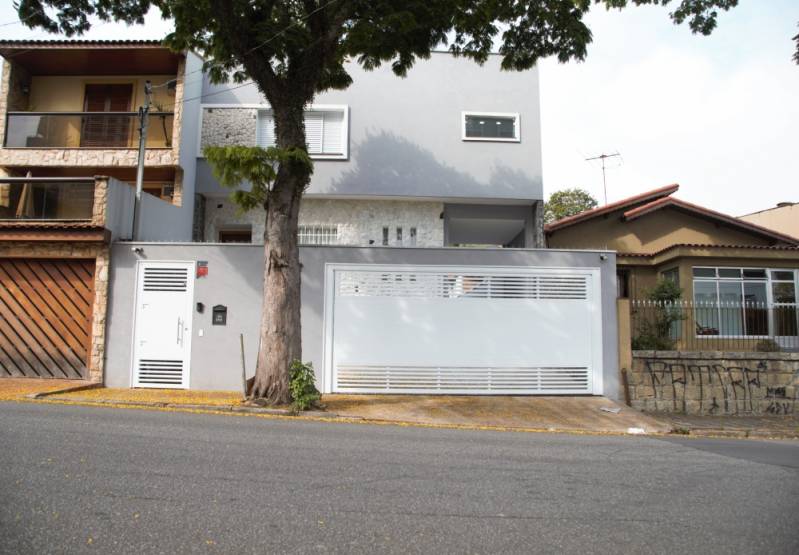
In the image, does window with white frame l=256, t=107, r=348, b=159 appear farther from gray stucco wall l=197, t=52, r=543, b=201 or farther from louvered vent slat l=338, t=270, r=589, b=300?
louvered vent slat l=338, t=270, r=589, b=300

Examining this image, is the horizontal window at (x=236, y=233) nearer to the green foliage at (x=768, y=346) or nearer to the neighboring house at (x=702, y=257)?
the neighboring house at (x=702, y=257)

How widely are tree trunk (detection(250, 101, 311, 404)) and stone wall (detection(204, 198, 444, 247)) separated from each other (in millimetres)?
6236

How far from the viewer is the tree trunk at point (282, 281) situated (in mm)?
9492

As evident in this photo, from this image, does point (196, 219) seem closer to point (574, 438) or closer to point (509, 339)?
point (509, 339)

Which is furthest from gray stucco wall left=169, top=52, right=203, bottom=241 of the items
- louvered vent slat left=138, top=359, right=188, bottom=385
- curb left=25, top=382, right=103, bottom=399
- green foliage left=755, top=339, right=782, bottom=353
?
green foliage left=755, top=339, right=782, bottom=353

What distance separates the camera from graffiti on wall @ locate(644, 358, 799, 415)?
A: 1182cm

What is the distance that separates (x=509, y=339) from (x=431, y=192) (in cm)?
564

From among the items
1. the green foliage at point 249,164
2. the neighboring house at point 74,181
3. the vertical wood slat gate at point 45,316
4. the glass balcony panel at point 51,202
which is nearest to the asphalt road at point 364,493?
the green foliage at point 249,164

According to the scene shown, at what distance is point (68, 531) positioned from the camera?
358 cm

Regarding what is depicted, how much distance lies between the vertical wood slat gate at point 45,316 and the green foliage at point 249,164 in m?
4.64

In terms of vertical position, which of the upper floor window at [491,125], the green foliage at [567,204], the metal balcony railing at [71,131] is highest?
the green foliage at [567,204]

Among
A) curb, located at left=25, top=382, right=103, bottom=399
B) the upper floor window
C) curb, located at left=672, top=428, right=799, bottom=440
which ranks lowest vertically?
curb, located at left=672, top=428, right=799, bottom=440

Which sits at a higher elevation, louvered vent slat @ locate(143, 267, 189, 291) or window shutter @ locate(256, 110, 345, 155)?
window shutter @ locate(256, 110, 345, 155)

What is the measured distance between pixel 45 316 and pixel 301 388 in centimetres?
617
